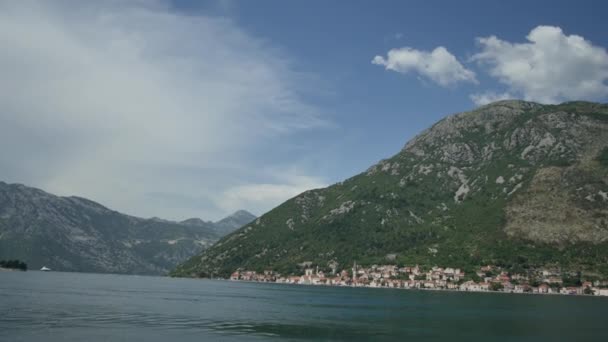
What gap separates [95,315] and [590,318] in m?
83.8

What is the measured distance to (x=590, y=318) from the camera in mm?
94375

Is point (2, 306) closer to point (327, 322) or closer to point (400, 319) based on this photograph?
point (327, 322)

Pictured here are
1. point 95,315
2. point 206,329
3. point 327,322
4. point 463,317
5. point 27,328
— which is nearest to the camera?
point 27,328

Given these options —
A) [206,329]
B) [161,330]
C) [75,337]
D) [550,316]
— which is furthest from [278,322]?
[550,316]

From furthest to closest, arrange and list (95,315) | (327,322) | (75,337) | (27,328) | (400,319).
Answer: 1. (400,319)
2. (327,322)
3. (95,315)
4. (27,328)
5. (75,337)

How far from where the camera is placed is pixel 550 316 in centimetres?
9744

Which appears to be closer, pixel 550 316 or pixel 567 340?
pixel 567 340

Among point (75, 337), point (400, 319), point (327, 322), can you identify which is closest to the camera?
point (75, 337)

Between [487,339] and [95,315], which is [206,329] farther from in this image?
[487,339]

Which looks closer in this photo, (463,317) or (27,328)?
(27,328)

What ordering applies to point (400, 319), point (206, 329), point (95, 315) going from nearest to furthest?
point (206, 329) → point (95, 315) → point (400, 319)

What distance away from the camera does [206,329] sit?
62.4 metres

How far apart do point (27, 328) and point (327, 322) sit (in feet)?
131

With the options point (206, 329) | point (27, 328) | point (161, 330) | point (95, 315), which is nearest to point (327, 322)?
point (206, 329)
